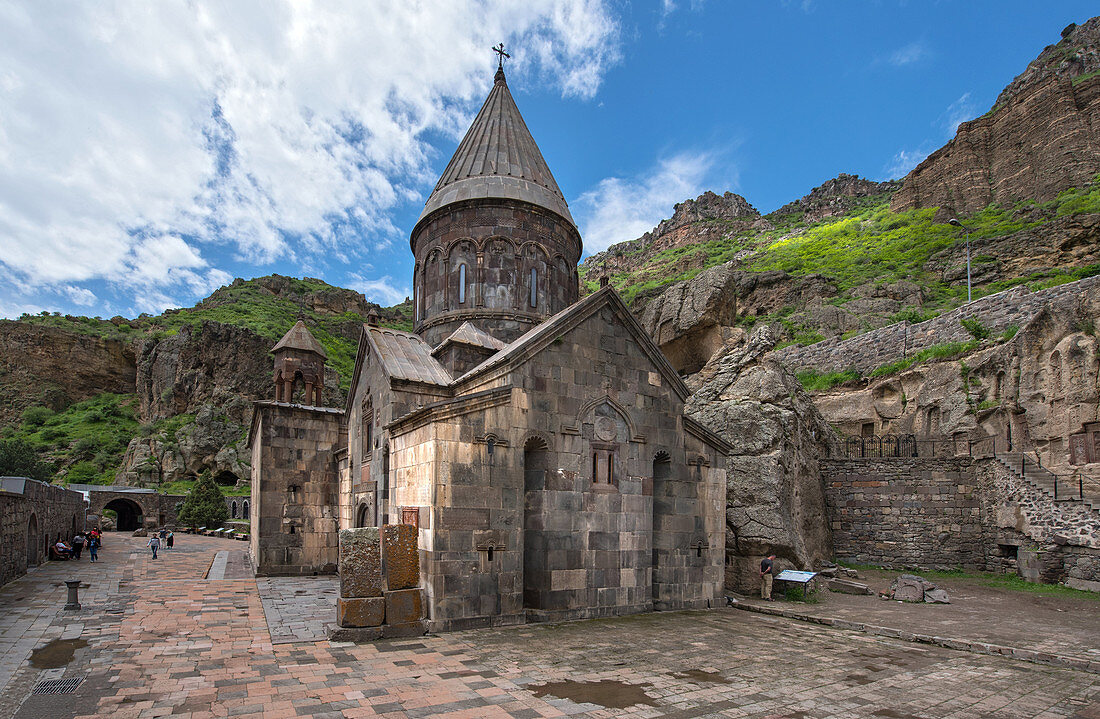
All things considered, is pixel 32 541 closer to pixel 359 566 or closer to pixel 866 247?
pixel 359 566

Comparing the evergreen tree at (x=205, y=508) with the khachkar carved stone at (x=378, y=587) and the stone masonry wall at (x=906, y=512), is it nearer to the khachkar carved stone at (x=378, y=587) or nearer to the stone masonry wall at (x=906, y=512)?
the khachkar carved stone at (x=378, y=587)

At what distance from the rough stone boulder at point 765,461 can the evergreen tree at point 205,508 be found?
27.3m

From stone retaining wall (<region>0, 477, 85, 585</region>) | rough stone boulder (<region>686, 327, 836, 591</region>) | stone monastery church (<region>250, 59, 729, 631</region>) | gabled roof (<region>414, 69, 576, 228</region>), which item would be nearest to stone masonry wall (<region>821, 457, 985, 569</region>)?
rough stone boulder (<region>686, 327, 836, 591</region>)

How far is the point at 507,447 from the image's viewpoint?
8.87 m

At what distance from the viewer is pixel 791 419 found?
45.8 feet

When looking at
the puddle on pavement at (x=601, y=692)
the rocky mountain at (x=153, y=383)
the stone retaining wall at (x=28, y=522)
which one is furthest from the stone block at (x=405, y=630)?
the rocky mountain at (x=153, y=383)

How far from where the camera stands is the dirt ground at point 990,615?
7.95 metres

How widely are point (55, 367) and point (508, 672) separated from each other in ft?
212

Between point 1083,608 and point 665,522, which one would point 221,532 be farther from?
point 1083,608

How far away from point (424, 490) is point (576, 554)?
2.77m

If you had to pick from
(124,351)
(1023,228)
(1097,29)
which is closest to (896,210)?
(1097,29)

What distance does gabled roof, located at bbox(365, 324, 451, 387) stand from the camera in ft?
36.2

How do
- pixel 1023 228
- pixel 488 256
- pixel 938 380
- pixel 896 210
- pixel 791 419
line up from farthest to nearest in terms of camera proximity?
pixel 896 210
pixel 1023 228
pixel 938 380
pixel 488 256
pixel 791 419

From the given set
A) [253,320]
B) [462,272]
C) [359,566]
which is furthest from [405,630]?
[253,320]
